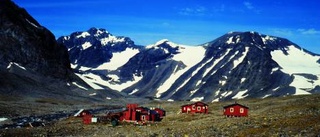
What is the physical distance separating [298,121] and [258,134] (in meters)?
6.89

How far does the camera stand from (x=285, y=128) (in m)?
45.6

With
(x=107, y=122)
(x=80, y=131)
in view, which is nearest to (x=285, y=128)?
(x=80, y=131)

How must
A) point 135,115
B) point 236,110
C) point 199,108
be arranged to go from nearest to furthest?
point 236,110
point 135,115
point 199,108

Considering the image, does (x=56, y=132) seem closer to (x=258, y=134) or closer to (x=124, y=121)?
(x=124, y=121)

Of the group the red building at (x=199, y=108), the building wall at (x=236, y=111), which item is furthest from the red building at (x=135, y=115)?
the red building at (x=199, y=108)

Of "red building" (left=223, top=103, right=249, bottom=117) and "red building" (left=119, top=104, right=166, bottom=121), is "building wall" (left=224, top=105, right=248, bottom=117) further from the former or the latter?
"red building" (left=119, top=104, right=166, bottom=121)

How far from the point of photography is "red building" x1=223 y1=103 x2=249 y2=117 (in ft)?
276

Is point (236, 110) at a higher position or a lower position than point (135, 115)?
higher

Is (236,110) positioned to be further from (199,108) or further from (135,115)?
(135,115)

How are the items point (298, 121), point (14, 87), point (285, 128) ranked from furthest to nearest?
point (14, 87) < point (298, 121) < point (285, 128)

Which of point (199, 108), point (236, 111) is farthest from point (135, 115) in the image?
point (199, 108)

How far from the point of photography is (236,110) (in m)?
85.2

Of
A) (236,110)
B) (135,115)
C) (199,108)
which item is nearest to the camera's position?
(236,110)

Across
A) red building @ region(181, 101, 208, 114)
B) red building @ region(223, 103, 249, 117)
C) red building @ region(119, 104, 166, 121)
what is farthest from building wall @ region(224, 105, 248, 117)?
A: red building @ region(181, 101, 208, 114)
